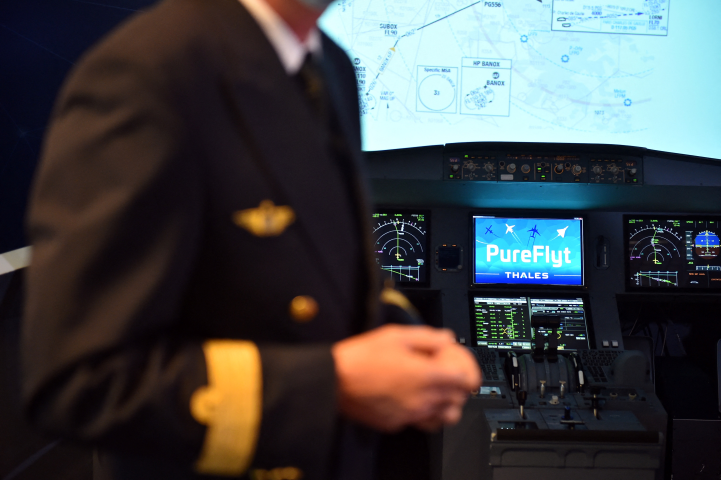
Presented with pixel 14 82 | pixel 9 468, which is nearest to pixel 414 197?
pixel 9 468

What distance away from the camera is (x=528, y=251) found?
2.43m

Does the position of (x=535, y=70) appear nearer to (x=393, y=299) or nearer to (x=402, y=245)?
(x=402, y=245)

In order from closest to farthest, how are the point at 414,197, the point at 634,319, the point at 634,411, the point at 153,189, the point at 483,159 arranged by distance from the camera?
the point at 153,189 < the point at 634,411 < the point at 483,159 < the point at 414,197 < the point at 634,319

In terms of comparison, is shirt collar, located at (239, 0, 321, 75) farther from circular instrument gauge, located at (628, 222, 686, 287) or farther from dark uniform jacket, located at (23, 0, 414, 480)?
circular instrument gauge, located at (628, 222, 686, 287)

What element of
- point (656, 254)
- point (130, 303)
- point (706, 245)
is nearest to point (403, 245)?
point (656, 254)

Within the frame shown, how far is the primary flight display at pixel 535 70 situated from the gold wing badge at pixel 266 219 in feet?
5.95

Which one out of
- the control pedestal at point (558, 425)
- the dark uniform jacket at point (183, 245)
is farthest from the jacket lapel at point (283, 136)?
the control pedestal at point (558, 425)

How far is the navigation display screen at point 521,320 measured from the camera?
2.28 meters

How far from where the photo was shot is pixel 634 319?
2.79 meters

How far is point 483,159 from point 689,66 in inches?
38.0

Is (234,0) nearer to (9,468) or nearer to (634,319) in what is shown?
(9,468)

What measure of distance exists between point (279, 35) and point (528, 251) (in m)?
2.10

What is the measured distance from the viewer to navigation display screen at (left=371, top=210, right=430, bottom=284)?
2449mm

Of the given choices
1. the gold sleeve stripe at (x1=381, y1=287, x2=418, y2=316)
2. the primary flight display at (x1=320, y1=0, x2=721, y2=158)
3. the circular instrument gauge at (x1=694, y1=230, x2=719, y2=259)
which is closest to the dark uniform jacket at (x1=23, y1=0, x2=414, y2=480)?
the gold sleeve stripe at (x1=381, y1=287, x2=418, y2=316)
